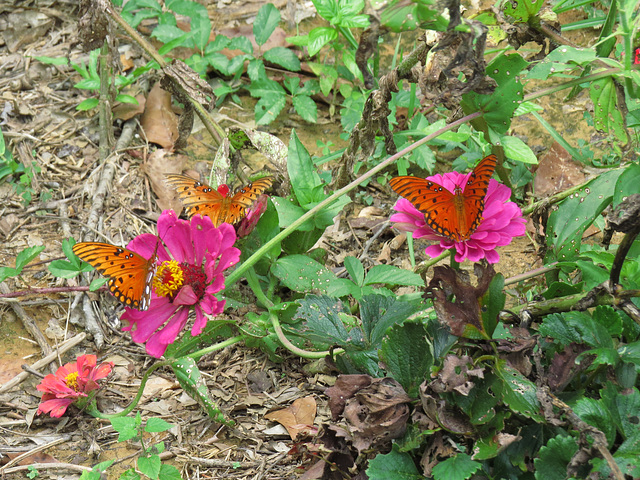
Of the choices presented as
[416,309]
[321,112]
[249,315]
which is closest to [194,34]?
[321,112]

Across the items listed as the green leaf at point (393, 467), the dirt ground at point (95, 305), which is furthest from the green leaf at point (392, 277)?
the green leaf at point (393, 467)

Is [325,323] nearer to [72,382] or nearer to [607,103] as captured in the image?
[72,382]

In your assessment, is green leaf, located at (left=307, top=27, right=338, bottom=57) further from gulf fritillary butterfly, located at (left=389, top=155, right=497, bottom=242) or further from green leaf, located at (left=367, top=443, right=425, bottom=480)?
green leaf, located at (left=367, top=443, right=425, bottom=480)

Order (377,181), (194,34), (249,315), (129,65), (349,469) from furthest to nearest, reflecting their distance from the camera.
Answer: (129,65) < (194,34) < (377,181) < (249,315) < (349,469)

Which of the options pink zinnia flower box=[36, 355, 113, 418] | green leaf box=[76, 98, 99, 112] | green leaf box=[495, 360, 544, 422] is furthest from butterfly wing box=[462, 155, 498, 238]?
green leaf box=[76, 98, 99, 112]

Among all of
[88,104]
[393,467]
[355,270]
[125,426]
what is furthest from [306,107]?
[393,467]

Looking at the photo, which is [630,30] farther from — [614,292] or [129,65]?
[129,65]

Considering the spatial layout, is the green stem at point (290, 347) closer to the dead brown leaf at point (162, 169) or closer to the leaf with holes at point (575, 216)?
the leaf with holes at point (575, 216)
